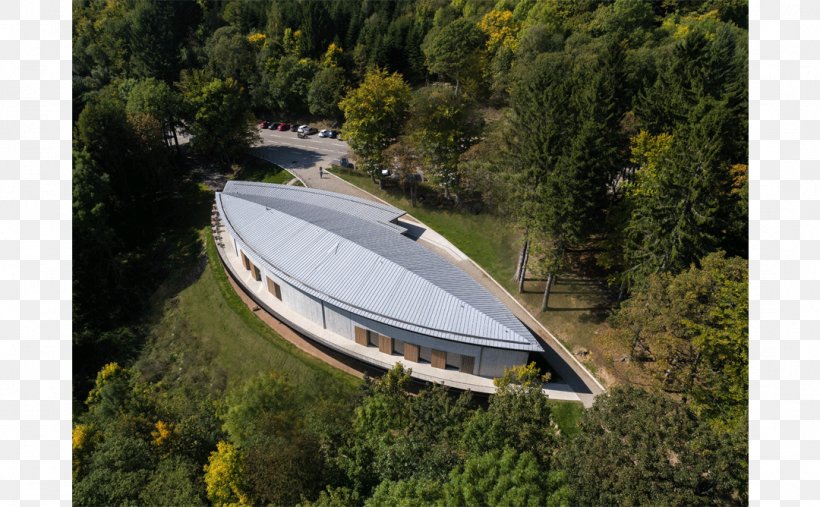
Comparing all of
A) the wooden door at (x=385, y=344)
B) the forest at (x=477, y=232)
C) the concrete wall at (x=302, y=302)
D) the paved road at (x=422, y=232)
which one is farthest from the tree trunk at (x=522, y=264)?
the concrete wall at (x=302, y=302)

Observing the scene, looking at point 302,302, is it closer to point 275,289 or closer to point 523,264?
point 275,289

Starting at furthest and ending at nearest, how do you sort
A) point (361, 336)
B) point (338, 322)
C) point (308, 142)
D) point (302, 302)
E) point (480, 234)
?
point (308, 142) → point (480, 234) → point (302, 302) → point (338, 322) → point (361, 336)

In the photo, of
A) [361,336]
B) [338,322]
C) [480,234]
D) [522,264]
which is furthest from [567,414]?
[480,234]

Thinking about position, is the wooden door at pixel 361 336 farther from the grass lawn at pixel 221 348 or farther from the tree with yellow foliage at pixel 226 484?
the tree with yellow foliage at pixel 226 484

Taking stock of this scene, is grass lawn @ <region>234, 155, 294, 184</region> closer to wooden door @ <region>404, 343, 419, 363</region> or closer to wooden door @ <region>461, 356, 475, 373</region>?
wooden door @ <region>404, 343, 419, 363</region>

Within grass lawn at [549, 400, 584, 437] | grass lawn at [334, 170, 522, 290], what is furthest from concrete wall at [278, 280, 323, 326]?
grass lawn at [549, 400, 584, 437]

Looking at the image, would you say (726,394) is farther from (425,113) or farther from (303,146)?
(303,146)
